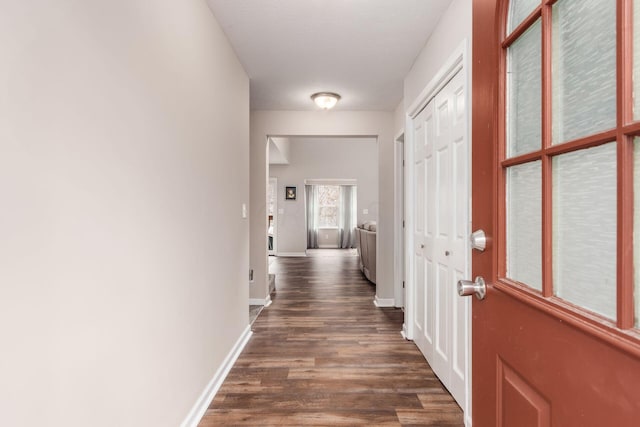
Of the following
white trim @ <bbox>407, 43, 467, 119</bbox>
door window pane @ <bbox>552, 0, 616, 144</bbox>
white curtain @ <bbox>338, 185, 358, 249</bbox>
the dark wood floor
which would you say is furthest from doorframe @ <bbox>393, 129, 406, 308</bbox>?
white curtain @ <bbox>338, 185, 358, 249</bbox>

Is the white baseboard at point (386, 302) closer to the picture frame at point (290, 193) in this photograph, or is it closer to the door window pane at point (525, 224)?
the door window pane at point (525, 224)

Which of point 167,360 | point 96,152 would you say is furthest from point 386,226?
point 96,152

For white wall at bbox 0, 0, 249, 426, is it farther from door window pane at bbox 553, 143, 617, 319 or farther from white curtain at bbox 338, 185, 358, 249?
white curtain at bbox 338, 185, 358, 249

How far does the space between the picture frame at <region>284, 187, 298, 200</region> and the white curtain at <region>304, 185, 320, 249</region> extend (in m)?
0.71

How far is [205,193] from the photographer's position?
2053 millimetres

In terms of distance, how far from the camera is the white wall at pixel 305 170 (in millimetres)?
9102

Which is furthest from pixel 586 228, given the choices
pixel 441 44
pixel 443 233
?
pixel 441 44

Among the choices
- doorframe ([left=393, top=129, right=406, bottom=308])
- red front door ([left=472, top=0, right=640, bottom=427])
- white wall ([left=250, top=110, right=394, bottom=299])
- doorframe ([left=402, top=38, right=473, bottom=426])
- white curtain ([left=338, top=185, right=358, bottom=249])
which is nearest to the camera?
red front door ([left=472, top=0, right=640, bottom=427])

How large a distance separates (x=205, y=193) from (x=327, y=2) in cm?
133

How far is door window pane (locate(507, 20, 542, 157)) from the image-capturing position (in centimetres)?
69

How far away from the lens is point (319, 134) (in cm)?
422

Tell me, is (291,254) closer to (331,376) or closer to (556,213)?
(331,376)

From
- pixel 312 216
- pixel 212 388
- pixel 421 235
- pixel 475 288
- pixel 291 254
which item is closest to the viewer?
pixel 475 288

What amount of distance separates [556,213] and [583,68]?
25 centimetres
